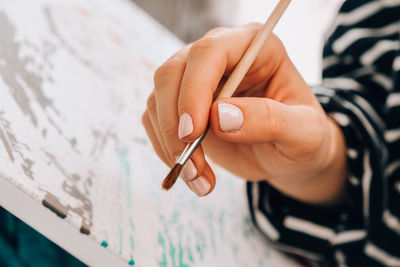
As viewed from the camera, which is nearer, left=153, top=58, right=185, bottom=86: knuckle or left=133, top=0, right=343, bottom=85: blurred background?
left=153, top=58, right=185, bottom=86: knuckle

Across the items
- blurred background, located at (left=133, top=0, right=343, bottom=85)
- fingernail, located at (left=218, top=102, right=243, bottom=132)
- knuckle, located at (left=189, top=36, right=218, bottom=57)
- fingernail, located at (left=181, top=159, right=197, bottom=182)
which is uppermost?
knuckle, located at (left=189, top=36, right=218, bottom=57)

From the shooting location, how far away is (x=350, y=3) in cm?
39

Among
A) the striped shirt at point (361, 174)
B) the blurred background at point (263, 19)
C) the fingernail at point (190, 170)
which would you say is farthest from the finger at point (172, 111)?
the blurred background at point (263, 19)

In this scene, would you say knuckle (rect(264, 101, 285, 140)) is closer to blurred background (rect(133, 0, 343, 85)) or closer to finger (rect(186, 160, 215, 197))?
finger (rect(186, 160, 215, 197))

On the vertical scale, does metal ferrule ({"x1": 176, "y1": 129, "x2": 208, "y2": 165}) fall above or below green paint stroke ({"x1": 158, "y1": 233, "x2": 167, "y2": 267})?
above

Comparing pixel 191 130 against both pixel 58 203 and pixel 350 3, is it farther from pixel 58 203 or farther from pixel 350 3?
pixel 350 3

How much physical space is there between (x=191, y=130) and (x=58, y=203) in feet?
0.25

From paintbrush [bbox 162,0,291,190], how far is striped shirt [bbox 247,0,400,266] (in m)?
0.15

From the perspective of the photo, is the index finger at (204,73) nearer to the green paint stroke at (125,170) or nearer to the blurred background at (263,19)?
the green paint stroke at (125,170)

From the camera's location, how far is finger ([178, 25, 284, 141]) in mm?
185

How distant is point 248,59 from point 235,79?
16mm

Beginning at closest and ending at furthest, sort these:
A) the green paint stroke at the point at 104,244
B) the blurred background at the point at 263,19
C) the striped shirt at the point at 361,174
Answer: the green paint stroke at the point at 104,244, the striped shirt at the point at 361,174, the blurred background at the point at 263,19

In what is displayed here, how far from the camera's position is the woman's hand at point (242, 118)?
0.62 feet

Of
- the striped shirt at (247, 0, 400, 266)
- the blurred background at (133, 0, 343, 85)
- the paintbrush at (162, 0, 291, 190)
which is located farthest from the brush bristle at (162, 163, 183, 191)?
the blurred background at (133, 0, 343, 85)
